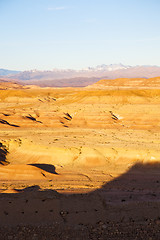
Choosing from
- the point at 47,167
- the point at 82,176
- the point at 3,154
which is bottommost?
the point at 47,167

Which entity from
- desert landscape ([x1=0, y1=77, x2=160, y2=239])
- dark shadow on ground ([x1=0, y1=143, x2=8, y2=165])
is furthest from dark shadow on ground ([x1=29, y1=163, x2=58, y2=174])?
dark shadow on ground ([x1=0, y1=143, x2=8, y2=165])

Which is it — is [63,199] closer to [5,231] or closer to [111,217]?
[111,217]

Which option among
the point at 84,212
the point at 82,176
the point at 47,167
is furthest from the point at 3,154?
the point at 84,212

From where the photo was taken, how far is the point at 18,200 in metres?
10.3

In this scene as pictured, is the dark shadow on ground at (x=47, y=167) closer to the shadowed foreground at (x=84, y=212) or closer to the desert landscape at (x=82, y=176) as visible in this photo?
the desert landscape at (x=82, y=176)

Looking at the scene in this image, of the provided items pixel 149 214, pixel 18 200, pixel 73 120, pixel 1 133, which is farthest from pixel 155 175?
pixel 73 120

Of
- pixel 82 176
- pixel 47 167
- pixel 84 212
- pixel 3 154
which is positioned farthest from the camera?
pixel 3 154

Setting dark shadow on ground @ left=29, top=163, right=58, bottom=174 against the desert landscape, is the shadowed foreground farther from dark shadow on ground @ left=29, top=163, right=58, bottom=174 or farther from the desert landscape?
dark shadow on ground @ left=29, top=163, right=58, bottom=174

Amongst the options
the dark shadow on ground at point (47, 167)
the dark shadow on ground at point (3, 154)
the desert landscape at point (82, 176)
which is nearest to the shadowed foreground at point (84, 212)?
the desert landscape at point (82, 176)

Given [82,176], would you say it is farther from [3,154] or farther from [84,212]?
[3,154]

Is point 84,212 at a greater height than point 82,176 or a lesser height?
greater

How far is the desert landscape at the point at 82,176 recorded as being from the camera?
9117 millimetres

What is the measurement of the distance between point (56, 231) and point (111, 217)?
2.31m

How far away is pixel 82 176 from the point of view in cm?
1778
